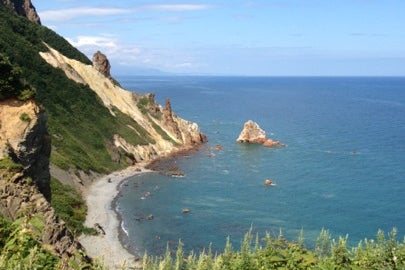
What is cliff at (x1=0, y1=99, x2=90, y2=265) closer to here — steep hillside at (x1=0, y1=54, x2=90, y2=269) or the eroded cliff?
steep hillside at (x1=0, y1=54, x2=90, y2=269)

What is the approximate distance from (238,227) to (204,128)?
3619 inches

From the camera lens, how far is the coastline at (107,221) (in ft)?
176

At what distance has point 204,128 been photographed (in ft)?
516

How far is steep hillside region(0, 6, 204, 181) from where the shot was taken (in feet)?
297

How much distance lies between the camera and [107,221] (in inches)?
2618

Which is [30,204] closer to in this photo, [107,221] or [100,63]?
[107,221]

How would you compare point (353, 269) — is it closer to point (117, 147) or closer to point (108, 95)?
point (117, 147)

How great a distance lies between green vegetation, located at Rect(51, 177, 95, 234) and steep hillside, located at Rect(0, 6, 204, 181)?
6.10 m

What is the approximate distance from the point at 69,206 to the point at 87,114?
45.0 m

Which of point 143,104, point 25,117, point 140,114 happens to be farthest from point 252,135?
point 25,117

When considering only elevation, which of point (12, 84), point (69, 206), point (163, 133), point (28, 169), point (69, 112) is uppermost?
point (12, 84)

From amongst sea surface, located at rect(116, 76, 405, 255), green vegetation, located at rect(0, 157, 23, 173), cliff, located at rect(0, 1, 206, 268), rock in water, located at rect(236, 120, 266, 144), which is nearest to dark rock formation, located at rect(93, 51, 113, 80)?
cliff, located at rect(0, 1, 206, 268)

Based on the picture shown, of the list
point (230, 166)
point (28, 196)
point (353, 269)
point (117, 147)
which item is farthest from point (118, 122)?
point (353, 269)

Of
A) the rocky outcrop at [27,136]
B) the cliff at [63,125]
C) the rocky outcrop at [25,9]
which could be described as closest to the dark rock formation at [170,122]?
the cliff at [63,125]
